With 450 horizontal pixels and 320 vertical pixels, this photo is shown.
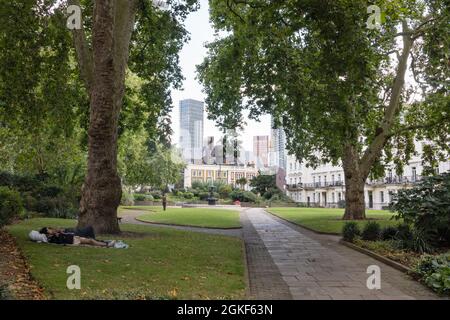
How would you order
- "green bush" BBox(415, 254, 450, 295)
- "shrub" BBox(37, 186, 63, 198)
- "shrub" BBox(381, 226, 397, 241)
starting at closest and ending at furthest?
"green bush" BBox(415, 254, 450, 295) → "shrub" BBox(381, 226, 397, 241) → "shrub" BBox(37, 186, 63, 198)

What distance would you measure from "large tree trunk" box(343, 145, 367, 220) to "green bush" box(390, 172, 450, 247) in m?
12.1

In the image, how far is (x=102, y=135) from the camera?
1450 cm

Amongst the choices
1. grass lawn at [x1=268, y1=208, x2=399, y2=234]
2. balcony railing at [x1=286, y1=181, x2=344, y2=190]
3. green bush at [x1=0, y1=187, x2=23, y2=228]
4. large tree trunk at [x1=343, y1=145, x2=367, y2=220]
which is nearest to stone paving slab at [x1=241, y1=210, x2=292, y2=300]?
grass lawn at [x1=268, y1=208, x2=399, y2=234]

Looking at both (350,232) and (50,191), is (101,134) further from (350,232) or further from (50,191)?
(50,191)

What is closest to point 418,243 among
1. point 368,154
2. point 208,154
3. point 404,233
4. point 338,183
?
point 404,233

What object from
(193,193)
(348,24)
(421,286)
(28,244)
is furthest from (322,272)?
(193,193)

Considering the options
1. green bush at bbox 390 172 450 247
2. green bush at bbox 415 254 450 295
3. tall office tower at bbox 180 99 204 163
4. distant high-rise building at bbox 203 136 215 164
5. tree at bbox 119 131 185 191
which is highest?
tall office tower at bbox 180 99 204 163

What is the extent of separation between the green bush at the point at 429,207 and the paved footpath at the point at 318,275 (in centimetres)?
202

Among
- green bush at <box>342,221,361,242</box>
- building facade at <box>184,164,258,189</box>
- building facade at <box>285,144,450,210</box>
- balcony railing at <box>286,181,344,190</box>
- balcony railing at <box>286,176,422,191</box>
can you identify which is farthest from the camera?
building facade at <box>184,164,258,189</box>

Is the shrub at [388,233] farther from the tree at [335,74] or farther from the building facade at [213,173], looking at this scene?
the building facade at [213,173]

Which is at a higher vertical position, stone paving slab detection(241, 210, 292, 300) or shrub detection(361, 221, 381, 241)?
shrub detection(361, 221, 381, 241)

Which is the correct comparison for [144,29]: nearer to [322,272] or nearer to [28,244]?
[28,244]

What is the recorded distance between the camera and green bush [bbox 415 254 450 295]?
326 inches

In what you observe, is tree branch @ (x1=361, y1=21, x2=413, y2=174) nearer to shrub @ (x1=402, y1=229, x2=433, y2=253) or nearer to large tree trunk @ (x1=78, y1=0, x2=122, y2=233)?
shrub @ (x1=402, y1=229, x2=433, y2=253)
